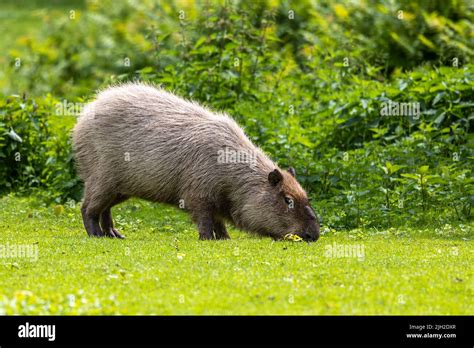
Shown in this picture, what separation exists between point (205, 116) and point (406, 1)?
419 inches

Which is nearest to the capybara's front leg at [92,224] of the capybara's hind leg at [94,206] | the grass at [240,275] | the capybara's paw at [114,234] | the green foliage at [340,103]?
the capybara's hind leg at [94,206]

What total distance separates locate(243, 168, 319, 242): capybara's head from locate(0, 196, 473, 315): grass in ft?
0.90

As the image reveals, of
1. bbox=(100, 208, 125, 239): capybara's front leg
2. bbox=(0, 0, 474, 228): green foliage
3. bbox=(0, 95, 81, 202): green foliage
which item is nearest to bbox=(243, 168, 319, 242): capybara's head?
bbox=(0, 0, 474, 228): green foliage

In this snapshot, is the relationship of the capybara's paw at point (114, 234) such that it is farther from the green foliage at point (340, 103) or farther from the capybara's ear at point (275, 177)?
the green foliage at point (340, 103)

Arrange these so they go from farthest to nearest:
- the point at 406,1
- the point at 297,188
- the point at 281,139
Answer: the point at 406,1 < the point at 281,139 < the point at 297,188

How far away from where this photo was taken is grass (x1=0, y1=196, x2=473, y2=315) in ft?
25.3

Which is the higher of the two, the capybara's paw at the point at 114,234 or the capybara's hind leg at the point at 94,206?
the capybara's hind leg at the point at 94,206

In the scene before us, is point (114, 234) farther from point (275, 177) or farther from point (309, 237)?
point (309, 237)

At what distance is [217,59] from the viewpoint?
16.9 metres

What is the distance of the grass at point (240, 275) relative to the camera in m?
7.71

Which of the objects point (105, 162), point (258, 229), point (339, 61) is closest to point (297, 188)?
point (258, 229)

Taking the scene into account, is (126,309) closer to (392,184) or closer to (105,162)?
(105,162)

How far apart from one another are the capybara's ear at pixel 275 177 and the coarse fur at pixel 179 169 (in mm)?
13

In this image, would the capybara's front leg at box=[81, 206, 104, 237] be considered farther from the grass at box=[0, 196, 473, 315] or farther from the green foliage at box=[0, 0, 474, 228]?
the green foliage at box=[0, 0, 474, 228]
